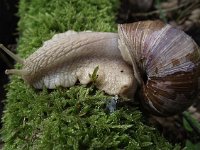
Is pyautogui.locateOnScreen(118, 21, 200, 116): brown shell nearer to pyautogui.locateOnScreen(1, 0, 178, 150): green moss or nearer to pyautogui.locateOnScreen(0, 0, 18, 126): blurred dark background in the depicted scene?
pyautogui.locateOnScreen(1, 0, 178, 150): green moss

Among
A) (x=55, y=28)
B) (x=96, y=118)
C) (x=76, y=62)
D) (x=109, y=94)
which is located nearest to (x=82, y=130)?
(x=96, y=118)

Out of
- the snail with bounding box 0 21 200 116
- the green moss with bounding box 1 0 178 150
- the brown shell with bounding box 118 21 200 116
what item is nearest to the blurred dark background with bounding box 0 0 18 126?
the green moss with bounding box 1 0 178 150

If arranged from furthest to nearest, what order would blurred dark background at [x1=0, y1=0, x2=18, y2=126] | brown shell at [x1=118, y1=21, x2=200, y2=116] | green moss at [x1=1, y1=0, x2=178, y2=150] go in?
1. blurred dark background at [x1=0, y1=0, x2=18, y2=126]
2. brown shell at [x1=118, y1=21, x2=200, y2=116]
3. green moss at [x1=1, y1=0, x2=178, y2=150]

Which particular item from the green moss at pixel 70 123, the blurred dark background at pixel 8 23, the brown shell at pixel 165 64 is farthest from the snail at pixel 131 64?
the blurred dark background at pixel 8 23

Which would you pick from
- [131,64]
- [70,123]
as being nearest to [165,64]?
[131,64]

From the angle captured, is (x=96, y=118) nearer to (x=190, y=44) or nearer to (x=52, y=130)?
(x=52, y=130)

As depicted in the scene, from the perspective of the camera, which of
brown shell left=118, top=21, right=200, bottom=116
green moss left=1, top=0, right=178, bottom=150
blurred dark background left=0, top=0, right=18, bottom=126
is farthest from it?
blurred dark background left=0, top=0, right=18, bottom=126

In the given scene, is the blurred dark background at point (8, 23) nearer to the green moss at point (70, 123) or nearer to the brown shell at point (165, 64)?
the green moss at point (70, 123)
